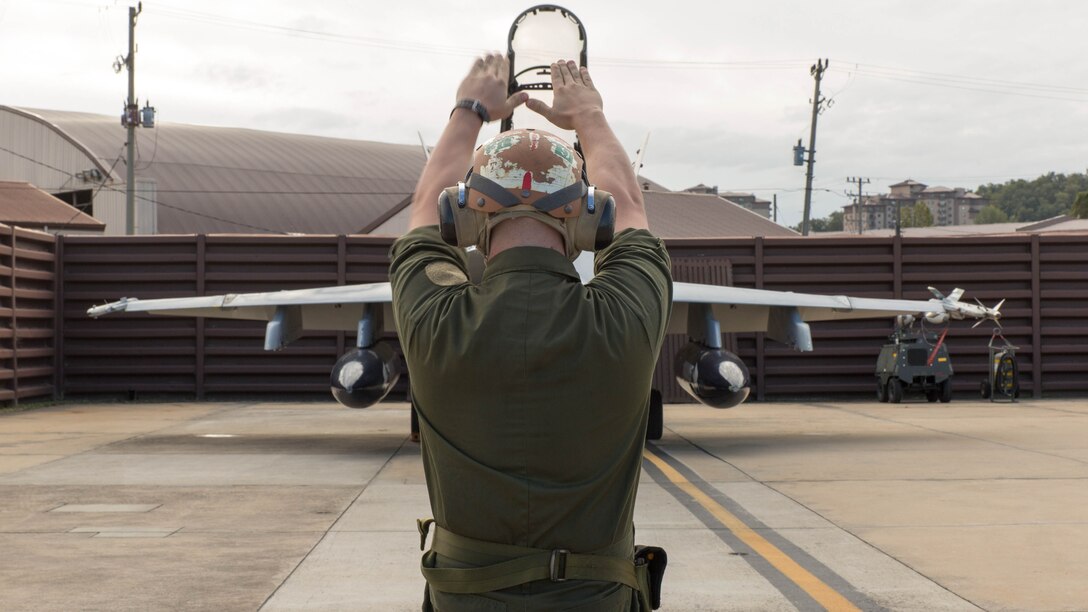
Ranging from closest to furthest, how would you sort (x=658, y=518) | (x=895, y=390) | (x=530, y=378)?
(x=530, y=378), (x=658, y=518), (x=895, y=390)

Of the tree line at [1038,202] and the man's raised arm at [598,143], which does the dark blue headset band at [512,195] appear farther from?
the tree line at [1038,202]

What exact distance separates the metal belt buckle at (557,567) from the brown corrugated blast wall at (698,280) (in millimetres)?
19541

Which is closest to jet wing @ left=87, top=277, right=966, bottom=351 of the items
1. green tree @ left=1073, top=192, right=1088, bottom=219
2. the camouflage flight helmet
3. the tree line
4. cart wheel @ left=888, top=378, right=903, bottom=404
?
cart wheel @ left=888, top=378, right=903, bottom=404

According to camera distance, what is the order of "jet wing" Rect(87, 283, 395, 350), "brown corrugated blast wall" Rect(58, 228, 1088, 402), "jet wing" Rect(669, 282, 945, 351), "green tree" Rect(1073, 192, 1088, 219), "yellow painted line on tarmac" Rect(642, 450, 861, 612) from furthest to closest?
"green tree" Rect(1073, 192, 1088, 219) → "brown corrugated blast wall" Rect(58, 228, 1088, 402) → "jet wing" Rect(669, 282, 945, 351) → "jet wing" Rect(87, 283, 395, 350) → "yellow painted line on tarmac" Rect(642, 450, 861, 612)

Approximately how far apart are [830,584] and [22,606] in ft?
14.0

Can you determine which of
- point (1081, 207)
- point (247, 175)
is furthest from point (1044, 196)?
point (247, 175)

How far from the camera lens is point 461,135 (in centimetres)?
289

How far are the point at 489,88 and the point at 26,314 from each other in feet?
64.8

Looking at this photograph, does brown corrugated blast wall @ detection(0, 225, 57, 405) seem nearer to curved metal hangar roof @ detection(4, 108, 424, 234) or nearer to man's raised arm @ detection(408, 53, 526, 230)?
man's raised arm @ detection(408, 53, 526, 230)

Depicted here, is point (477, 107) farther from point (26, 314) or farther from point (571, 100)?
point (26, 314)

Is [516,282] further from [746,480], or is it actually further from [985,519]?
[746,480]

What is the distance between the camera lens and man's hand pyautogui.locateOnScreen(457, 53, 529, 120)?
289 centimetres

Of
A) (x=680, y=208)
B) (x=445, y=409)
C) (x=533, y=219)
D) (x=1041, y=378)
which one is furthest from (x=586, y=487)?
(x=680, y=208)

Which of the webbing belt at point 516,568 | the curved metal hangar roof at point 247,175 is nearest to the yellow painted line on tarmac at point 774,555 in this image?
the webbing belt at point 516,568
